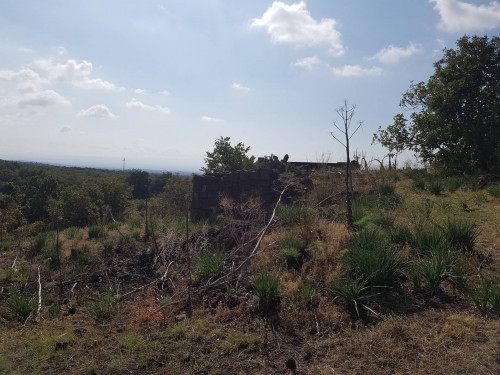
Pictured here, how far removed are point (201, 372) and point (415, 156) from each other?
1183 centimetres

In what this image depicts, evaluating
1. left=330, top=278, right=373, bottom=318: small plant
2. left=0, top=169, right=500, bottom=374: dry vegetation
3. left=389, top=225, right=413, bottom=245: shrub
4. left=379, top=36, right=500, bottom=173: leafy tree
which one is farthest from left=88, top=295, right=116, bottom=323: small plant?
left=379, top=36, right=500, bottom=173: leafy tree

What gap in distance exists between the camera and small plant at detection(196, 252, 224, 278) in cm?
523

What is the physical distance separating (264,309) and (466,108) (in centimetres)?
1031

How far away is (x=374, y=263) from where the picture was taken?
13.8 ft

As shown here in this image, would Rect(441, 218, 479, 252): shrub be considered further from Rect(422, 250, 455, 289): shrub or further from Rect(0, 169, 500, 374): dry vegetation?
Rect(422, 250, 455, 289): shrub

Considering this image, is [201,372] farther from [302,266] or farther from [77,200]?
[77,200]

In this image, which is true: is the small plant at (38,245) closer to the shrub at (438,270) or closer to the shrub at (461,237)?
the shrub at (438,270)

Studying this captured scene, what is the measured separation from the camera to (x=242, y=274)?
16.6 ft

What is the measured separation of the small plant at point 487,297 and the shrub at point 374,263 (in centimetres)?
82

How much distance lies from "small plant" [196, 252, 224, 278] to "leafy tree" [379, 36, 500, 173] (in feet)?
29.6

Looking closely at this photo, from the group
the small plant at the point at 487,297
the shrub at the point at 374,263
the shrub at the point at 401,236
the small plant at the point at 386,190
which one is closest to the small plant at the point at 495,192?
the small plant at the point at 386,190

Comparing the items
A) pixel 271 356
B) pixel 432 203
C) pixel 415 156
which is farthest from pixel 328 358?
pixel 415 156

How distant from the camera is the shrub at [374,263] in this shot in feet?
13.7

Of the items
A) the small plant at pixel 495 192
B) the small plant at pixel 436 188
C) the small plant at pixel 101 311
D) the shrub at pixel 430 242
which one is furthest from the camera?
the small plant at pixel 436 188
